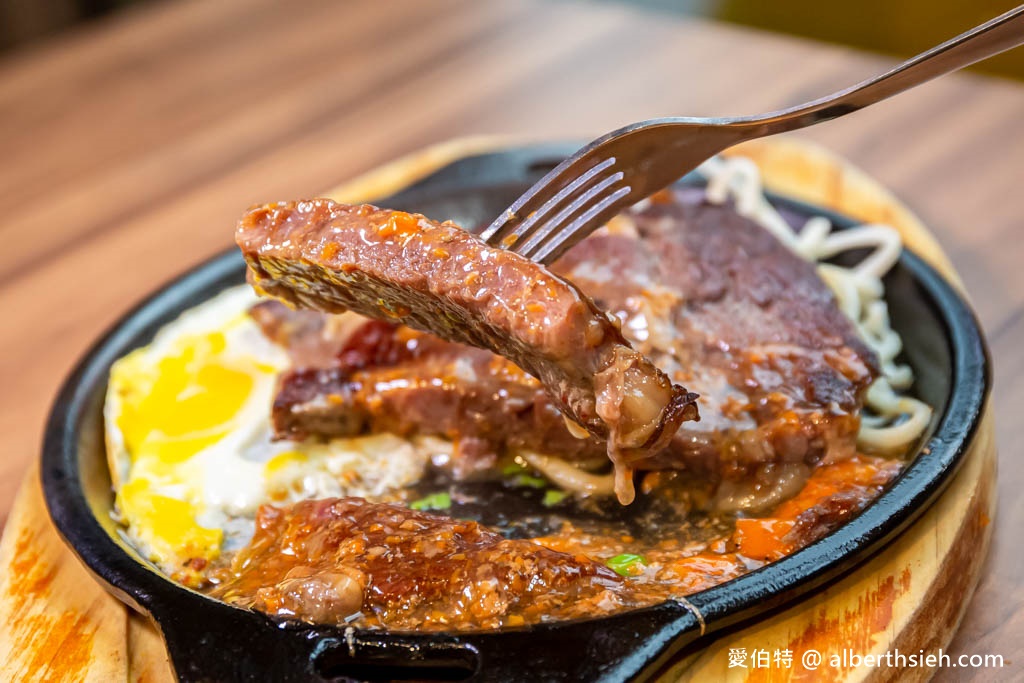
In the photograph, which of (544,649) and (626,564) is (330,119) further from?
(544,649)

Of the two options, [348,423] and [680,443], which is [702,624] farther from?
[348,423]

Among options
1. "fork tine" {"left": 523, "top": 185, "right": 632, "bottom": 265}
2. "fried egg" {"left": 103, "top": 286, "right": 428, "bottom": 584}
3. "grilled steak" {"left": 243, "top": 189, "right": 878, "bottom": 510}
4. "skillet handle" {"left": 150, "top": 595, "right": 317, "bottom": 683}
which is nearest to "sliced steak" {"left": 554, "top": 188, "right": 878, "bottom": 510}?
"grilled steak" {"left": 243, "top": 189, "right": 878, "bottom": 510}

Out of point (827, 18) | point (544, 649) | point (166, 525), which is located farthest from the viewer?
point (827, 18)

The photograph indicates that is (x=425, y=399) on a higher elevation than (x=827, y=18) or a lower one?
lower

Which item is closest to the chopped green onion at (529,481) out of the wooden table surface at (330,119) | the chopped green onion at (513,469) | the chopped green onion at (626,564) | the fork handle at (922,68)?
the chopped green onion at (513,469)

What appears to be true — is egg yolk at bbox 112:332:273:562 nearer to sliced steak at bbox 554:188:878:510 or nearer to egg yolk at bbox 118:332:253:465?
egg yolk at bbox 118:332:253:465

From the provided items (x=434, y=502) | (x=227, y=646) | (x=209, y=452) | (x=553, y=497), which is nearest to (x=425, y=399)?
(x=434, y=502)

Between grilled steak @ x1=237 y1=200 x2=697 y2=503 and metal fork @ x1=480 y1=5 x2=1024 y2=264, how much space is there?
9.5 inches

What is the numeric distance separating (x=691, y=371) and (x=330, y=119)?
3.20 meters

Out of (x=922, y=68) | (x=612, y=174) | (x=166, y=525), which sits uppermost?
(x=922, y=68)

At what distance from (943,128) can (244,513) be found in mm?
3445

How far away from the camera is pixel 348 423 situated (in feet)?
9.83

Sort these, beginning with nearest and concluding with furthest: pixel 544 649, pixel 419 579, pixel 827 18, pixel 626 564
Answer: pixel 544 649
pixel 419 579
pixel 626 564
pixel 827 18

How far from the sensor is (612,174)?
2.55 meters
